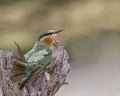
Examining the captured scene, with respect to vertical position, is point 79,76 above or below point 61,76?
below

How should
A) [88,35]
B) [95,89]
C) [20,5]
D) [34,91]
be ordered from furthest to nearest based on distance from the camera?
[20,5]
[88,35]
[95,89]
[34,91]

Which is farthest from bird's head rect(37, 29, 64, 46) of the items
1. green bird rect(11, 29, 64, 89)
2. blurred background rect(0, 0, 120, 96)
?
blurred background rect(0, 0, 120, 96)

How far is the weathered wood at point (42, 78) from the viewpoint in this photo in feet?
7.12

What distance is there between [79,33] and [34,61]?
3179 mm

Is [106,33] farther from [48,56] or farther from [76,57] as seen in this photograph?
[48,56]

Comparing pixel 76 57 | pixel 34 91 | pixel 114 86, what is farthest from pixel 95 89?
pixel 34 91

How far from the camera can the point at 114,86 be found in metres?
4.20

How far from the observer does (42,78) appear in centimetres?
223

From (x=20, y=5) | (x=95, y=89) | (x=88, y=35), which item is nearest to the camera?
(x=95, y=89)

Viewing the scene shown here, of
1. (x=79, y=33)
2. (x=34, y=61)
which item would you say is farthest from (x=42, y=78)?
(x=79, y=33)

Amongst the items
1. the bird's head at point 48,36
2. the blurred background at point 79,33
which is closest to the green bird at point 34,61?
the bird's head at point 48,36

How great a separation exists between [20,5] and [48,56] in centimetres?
373

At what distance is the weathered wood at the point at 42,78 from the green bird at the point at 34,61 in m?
0.03

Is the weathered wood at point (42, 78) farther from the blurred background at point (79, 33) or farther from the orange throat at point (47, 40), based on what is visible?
the blurred background at point (79, 33)
